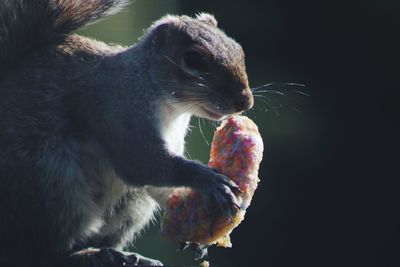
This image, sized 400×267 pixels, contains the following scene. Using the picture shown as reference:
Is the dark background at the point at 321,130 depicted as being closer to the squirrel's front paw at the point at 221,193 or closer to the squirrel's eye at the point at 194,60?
the squirrel's eye at the point at 194,60

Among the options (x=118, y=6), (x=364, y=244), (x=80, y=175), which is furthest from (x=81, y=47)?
(x=364, y=244)

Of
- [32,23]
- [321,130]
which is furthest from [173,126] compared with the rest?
[321,130]

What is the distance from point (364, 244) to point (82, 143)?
62.8 inches

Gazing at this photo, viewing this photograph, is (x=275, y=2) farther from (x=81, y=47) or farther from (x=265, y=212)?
(x=81, y=47)

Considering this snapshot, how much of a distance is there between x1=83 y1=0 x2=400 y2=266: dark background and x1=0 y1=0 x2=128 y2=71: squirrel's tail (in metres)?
1.07

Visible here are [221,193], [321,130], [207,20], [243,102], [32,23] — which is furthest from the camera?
[321,130]

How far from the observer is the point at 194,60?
178 cm

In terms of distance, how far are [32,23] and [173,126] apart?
14.9 inches

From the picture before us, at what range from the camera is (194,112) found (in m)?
1.81

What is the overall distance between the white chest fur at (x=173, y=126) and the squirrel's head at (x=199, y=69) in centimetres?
3

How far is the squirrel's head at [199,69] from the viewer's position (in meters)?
1.74

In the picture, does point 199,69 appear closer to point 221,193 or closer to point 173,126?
point 173,126

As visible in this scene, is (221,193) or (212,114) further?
(212,114)

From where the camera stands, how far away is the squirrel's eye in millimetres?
1768
